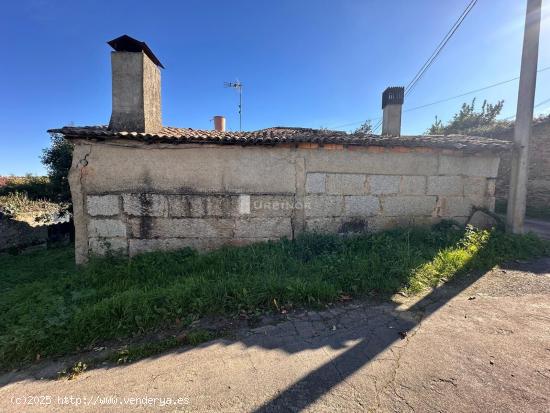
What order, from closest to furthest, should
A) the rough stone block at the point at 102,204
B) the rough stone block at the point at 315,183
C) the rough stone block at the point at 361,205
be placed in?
the rough stone block at the point at 102,204 → the rough stone block at the point at 315,183 → the rough stone block at the point at 361,205

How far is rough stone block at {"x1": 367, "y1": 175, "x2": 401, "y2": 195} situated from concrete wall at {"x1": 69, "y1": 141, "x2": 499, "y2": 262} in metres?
0.02

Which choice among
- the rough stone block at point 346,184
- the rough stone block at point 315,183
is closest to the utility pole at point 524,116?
the rough stone block at point 346,184

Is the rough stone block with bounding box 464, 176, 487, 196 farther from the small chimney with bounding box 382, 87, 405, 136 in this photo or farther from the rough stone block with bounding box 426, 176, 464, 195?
the small chimney with bounding box 382, 87, 405, 136

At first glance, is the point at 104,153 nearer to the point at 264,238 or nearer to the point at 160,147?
the point at 160,147

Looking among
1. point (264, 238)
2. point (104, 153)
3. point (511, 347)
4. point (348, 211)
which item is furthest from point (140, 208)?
point (511, 347)

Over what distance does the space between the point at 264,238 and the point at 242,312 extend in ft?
7.50

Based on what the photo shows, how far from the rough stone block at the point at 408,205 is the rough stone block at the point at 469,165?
0.78m

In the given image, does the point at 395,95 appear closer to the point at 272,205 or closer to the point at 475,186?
the point at 475,186

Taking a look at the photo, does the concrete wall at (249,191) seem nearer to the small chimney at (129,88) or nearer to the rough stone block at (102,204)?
the rough stone block at (102,204)

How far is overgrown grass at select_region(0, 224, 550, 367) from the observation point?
3.20m

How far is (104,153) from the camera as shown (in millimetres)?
5066

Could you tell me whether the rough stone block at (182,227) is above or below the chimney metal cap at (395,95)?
below

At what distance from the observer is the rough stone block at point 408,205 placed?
20.1 feet

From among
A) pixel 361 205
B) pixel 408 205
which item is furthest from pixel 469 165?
pixel 361 205
